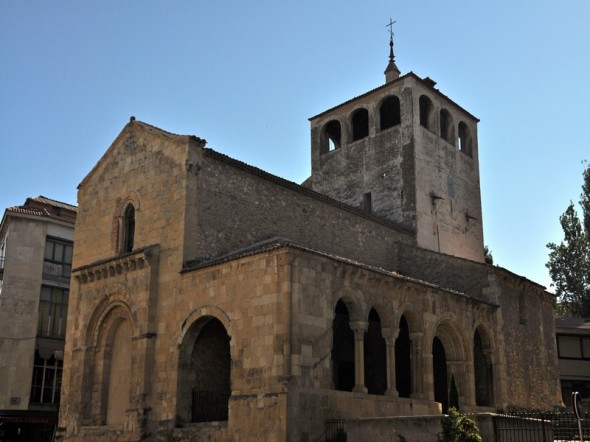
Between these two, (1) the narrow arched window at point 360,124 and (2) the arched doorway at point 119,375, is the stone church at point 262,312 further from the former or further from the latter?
(1) the narrow arched window at point 360,124

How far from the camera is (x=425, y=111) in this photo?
31.0m

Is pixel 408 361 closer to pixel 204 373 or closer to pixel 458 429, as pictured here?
pixel 204 373

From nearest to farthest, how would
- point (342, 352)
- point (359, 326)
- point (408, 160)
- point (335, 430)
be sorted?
point (335, 430), point (359, 326), point (342, 352), point (408, 160)

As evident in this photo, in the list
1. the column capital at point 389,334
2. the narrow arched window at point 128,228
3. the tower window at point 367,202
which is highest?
the tower window at point 367,202

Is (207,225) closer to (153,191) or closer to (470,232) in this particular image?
(153,191)

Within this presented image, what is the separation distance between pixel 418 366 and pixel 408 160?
1131cm

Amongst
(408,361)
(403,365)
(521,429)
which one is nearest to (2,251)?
(403,365)

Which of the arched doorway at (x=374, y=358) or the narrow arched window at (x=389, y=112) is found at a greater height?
the narrow arched window at (x=389, y=112)

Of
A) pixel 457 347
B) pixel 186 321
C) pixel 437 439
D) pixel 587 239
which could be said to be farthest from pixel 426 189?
pixel 587 239

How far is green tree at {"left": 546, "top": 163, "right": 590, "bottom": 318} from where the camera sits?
142 ft

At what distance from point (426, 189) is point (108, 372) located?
48.6ft

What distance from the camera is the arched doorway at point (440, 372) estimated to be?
22297 mm

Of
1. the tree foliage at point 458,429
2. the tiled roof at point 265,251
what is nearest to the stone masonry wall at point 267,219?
the tiled roof at point 265,251

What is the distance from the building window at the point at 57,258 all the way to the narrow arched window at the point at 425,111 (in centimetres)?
1639
